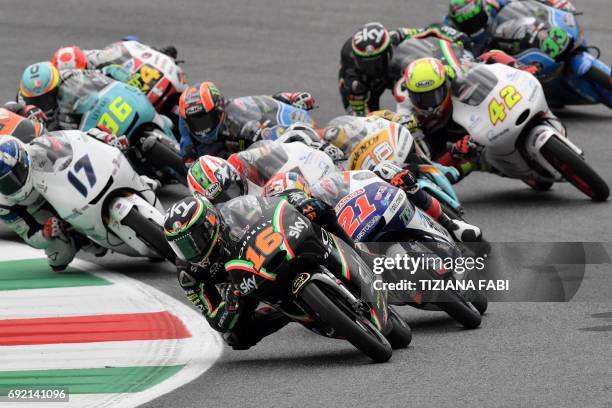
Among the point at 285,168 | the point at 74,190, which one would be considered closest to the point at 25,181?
the point at 74,190

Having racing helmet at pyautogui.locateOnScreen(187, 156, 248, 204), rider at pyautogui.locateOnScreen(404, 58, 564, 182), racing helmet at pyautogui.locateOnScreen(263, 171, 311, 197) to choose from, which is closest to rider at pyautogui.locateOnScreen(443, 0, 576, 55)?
rider at pyautogui.locateOnScreen(404, 58, 564, 182)

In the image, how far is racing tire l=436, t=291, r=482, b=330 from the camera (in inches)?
406

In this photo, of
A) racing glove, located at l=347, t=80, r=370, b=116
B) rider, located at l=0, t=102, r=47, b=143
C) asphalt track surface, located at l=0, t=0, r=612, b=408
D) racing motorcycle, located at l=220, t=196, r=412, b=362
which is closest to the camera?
asphalt track surface, located at l=0, t=0, r=612, b=408

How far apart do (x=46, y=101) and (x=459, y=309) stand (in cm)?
610

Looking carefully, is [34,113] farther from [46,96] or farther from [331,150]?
[331,150]

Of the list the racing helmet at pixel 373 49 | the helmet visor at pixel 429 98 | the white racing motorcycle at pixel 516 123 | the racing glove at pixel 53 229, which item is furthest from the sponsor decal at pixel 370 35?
the racing glove at pixel 53 229

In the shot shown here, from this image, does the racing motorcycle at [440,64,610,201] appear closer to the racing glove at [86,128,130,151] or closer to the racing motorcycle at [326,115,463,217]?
the racing motorcycle at [326,115,463,217]

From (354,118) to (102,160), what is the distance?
7.32ft

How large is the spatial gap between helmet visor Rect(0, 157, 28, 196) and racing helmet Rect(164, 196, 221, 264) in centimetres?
307

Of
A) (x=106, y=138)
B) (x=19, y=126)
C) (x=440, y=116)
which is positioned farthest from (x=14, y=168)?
(x=440, y=116)

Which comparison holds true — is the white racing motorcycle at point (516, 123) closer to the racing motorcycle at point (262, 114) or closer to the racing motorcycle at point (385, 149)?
the racing motorcycle at point (385, 149)

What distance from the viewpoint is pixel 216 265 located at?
9.81m

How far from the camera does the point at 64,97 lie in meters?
15.2

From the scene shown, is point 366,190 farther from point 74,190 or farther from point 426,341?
point 74,190
